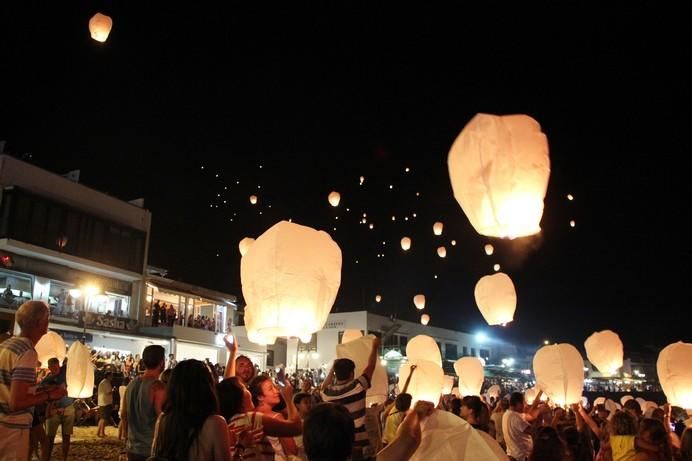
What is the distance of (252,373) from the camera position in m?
5.40

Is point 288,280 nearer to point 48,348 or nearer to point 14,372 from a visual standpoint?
point 14,372

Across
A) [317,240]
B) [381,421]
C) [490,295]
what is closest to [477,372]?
[490,295]

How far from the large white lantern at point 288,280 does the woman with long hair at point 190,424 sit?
176cm

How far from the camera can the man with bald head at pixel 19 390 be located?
3.46 m

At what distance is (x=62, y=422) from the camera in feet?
29.3

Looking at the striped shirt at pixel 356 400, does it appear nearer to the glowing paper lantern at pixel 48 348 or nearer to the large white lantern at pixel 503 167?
the large white lantern at pixel 503 167

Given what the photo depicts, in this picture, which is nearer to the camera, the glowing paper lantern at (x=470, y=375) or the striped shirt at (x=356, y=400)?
the striped shirt at (x=356, y=400)

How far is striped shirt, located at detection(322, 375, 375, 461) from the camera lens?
4559 millimetres

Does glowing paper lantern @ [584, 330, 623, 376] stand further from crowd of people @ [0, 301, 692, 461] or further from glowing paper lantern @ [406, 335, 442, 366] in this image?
crowd of people @ [0, 301, 692, 461]

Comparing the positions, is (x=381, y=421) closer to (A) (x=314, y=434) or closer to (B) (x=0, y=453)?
(B) (x=0, y=453)

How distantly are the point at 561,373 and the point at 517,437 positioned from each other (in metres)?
1.14

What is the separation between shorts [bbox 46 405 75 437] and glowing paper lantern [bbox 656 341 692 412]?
889cm

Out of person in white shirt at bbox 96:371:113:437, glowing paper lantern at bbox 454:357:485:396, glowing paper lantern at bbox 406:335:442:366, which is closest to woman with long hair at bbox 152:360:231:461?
glowing paper lantern at bbox 406:335:442:366

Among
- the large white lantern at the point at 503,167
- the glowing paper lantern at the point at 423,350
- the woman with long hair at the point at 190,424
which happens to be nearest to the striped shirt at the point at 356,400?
the large white lantern at the point at 503,167
